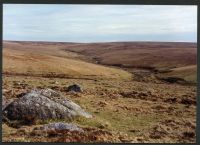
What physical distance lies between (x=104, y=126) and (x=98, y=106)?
222 inches

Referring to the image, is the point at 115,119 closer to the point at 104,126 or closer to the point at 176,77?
the point at 104,126

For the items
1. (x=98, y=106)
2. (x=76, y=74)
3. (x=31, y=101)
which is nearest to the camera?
(x=31, y=101)

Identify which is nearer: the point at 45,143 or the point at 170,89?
the point at 45,143

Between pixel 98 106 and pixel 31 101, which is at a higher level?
pixel 31 101

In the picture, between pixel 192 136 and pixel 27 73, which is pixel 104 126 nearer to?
pixel 192 136

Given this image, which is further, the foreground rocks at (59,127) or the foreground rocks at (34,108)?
the foreground rocks at (34,108)

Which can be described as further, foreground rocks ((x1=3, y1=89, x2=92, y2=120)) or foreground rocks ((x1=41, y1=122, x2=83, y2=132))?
foreground rocks ((x1=3, y1=89, x2=92, y2=120))

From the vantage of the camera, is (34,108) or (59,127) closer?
(59,127)

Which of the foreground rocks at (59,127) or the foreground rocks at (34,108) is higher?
the foreground rocks at (34,108)

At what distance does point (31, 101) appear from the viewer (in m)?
13.5

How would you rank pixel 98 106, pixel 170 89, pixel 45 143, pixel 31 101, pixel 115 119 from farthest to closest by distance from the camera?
pixel 170 89 < pixel 98 106 < pixel 115 119 < pixel 31 101 < pixel 45 143

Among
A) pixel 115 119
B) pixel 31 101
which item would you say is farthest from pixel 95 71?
pixel 31 101

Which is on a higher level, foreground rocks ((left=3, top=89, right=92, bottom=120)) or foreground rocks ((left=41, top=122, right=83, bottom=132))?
foreground rocks ((left=3, top=89, right=92, bottom=120))

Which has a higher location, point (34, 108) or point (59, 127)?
point (34, 108)
